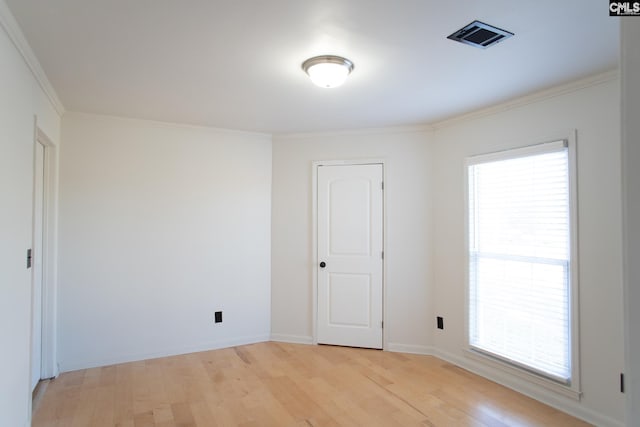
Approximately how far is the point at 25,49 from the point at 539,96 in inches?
141

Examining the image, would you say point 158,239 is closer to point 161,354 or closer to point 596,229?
point 161,354

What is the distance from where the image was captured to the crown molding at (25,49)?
6.01 ft

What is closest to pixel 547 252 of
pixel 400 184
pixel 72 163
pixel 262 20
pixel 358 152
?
pixel 400 184

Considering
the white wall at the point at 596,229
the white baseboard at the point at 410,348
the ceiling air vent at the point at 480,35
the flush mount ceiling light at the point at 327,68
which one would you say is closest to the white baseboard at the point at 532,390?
the white wall at the point at 596,229

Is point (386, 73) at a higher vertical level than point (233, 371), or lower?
higher

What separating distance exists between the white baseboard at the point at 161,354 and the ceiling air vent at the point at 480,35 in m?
3.67

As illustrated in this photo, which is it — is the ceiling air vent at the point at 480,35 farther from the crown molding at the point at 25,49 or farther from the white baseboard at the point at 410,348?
the white baseboard at the point at 410,348

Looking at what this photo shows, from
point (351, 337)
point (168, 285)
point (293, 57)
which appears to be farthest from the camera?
point (351, 337)

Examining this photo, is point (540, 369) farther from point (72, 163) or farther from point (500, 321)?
point (72, 163)

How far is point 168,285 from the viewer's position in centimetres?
394

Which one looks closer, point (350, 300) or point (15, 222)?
point (15, 222)

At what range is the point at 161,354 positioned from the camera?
152 inches

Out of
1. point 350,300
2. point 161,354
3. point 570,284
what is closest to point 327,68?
point 570,284

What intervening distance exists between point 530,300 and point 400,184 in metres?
1.73
